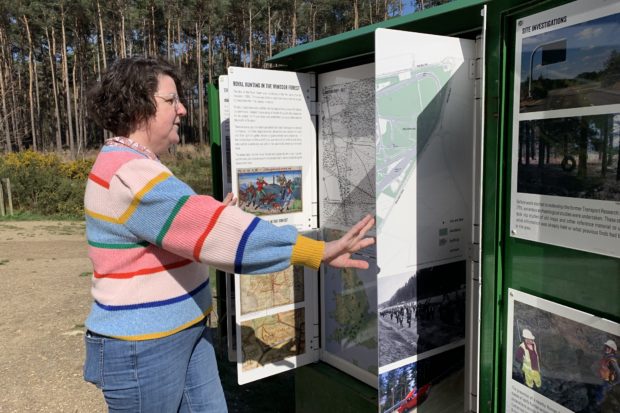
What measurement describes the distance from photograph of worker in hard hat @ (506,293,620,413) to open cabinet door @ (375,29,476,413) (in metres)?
0.48

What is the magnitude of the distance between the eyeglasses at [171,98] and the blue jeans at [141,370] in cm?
89

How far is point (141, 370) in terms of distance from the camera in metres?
1.92

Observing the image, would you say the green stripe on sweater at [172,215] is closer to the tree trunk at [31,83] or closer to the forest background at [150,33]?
the forest background at [150,33]

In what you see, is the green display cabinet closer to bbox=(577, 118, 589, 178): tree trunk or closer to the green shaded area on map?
bbox=(577, 118, 589, 178): tree trunk

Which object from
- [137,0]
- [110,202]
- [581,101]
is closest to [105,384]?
[110,202]

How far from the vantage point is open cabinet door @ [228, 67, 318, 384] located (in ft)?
10.1

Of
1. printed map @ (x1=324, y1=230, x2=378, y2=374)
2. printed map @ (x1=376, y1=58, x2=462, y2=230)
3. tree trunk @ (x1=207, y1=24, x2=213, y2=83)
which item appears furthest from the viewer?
tree trunk @ (x1=207, y1=24, x2=213, y2=83)

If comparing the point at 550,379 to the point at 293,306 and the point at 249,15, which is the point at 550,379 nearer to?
the point at 293,306

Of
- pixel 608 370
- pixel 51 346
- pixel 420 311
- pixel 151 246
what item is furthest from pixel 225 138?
pixel 51 346

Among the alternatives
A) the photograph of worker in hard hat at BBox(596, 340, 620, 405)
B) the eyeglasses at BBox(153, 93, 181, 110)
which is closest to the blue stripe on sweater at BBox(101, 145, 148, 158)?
the eyeglasses at BBox(153, 93, 181, 110)

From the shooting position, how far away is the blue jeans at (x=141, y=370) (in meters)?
1.90

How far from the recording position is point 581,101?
178cm

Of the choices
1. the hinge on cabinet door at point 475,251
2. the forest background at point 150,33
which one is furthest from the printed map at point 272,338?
the forest background at point 150,33

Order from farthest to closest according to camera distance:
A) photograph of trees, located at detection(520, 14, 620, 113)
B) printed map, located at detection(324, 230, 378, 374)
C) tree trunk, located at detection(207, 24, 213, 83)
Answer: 1. tree trunk, located at detection(207, 24, 213, 83)
2. printed map, located at detection(324, 230, 378, 374)
3. photograph of trees, located at detection(520, 14, 620, 113)
